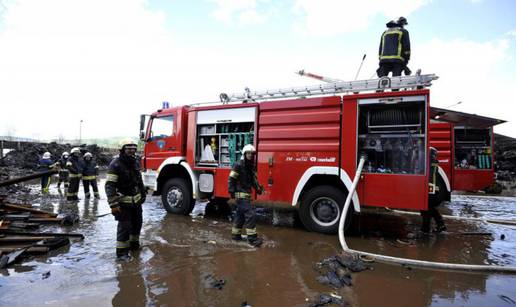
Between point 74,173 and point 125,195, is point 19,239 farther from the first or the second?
point 74,173

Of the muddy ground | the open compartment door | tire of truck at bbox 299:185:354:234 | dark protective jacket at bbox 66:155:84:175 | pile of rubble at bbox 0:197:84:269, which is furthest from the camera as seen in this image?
dark protective jacket at bbox 66:155:84:175

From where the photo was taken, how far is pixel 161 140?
24.2 feet

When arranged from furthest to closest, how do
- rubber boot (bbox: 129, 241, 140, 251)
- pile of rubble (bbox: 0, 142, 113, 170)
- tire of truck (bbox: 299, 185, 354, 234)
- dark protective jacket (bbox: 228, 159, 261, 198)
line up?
1. pile of rubble (bbox: 0, 142, 113, 170)
2. tire of truck (bbox: 299, 185, 354, 234)
3. dark protective jacket (bbox: 228, 159, 261, 198)
4. rubber boot (bbox: 129, 241, 140, 251)

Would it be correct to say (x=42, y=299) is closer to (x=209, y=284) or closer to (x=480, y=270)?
(x=209, y=284)

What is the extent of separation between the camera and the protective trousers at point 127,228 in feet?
13.9

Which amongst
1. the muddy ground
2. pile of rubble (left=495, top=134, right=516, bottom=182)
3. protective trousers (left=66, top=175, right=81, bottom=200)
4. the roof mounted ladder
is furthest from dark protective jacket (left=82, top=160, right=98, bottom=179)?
pile of rubble (left=495, top=134, right=516, bottom=182)

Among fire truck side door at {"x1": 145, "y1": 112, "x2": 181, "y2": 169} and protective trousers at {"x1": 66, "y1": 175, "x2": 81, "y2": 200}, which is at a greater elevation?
fire truck side door at {"x1": 145, "y1": 112, "x2": 181, "y2": 169}

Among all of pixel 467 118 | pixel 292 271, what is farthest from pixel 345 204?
pixel 467 118

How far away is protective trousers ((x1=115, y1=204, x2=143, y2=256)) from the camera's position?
424 cm

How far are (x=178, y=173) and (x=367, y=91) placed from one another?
184 inches

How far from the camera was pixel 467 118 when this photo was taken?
26.9 feet

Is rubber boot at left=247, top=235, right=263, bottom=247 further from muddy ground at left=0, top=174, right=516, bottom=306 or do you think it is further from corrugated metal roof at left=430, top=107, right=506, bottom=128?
corrugated metal roof at left=430, top=107, right=506, bottom=128

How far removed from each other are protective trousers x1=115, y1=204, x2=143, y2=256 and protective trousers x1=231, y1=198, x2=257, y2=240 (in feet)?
5.25

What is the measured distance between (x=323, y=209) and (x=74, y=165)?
792cm
